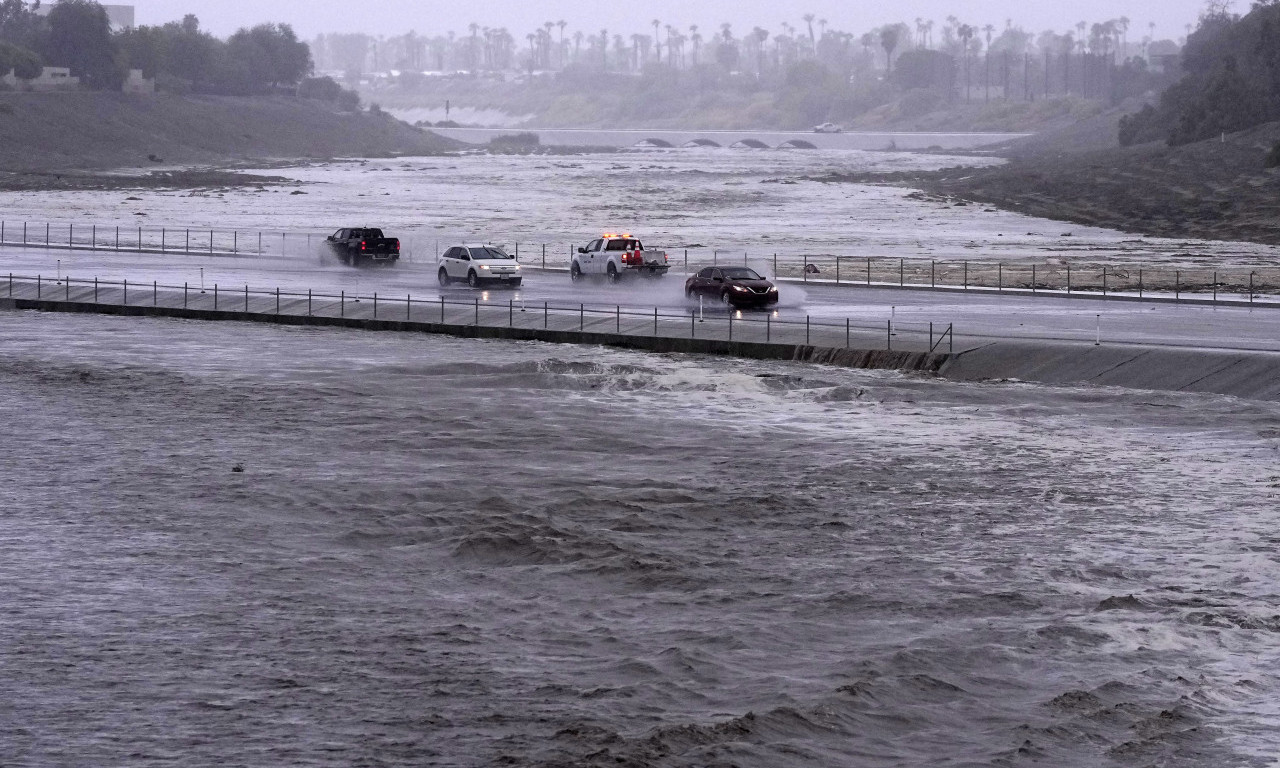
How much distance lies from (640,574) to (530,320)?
26.6 metres

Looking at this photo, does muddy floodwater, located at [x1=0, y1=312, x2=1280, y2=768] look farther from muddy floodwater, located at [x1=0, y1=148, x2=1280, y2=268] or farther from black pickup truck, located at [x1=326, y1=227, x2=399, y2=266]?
muddy floodwater, located at [x1=0, y1=148, x2=1280, y2=268]

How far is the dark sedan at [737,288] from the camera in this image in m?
52.4

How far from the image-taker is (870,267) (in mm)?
70312

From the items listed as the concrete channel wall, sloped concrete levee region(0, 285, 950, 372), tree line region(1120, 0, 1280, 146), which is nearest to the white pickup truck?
the concrete channel wall

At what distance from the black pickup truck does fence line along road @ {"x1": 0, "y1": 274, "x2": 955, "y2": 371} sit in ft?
33.0

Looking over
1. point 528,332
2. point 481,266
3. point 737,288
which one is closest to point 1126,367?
point 737,288

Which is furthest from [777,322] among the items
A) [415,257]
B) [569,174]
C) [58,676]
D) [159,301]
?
[569,174]

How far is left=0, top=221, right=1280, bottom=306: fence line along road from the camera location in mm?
58125

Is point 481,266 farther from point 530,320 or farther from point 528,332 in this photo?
point 528,332

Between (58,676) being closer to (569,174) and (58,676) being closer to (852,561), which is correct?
(852,561)

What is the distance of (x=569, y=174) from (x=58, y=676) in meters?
181

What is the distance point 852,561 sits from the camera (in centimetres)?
2503

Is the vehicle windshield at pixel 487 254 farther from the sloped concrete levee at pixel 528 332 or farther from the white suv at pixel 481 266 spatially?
the sloped concrete levee at pixel 528 332

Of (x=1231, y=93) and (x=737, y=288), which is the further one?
(x=1231, y=93)
